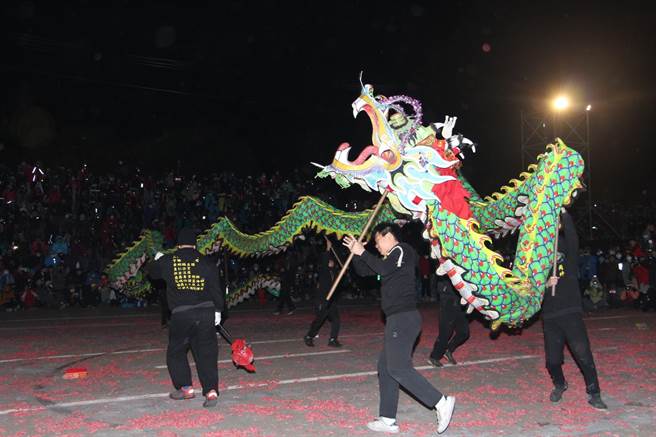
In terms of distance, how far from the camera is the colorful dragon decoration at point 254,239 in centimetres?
1373

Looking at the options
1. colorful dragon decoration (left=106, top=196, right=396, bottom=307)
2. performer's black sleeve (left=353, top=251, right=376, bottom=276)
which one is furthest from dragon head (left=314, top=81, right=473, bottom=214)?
performer's black sleeve (left=353, top=251, right=376, bottom=276)

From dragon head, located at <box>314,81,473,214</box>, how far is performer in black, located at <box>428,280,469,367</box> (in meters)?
1.19

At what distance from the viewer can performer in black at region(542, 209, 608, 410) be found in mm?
6547

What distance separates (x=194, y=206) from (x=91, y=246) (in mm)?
4137

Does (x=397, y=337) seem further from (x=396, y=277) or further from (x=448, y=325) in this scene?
(x=448, y=325)

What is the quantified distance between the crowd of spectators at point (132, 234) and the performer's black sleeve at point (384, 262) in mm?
9596

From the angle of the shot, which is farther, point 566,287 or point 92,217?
point 92,217

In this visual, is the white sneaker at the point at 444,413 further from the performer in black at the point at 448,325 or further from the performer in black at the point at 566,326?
the performer in black at the point at 448,325

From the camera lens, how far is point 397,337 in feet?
18.7

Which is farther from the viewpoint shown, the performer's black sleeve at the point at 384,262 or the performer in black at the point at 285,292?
the performer in black at the point at 285,292

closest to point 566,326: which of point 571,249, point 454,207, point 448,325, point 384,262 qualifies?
point 571,249

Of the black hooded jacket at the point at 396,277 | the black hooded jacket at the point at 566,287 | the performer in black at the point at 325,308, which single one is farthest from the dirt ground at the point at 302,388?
the black hooded jacket at the point at 396,277

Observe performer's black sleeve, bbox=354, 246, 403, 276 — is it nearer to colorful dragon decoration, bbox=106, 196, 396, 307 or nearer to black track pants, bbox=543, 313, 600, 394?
black track pants, bbox=543, 313, 600, 394

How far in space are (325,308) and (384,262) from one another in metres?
4.84
